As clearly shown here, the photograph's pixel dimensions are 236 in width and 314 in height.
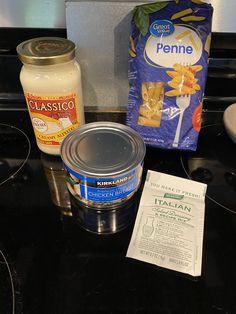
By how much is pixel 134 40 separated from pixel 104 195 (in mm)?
317

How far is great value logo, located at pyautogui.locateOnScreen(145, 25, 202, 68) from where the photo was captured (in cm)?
60

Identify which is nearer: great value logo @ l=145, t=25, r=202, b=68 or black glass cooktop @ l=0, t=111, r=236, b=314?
black glass cooktop @ l=0, t=111, r=236, b=314

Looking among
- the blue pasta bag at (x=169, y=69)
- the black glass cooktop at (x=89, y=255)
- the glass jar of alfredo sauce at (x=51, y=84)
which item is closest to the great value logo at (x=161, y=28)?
the blue pasta bag at (x=169, y=69)

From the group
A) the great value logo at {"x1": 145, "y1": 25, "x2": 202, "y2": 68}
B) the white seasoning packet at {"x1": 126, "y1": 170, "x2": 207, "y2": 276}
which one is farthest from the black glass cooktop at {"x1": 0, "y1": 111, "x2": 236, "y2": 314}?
the great value logo at {"x1": 145, "y1": 25, "x2": 202, "y2": 68}

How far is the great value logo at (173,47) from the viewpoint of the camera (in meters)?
0.60

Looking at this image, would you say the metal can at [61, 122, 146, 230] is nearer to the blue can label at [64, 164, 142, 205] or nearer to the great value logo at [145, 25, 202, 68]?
the blue can label at [64, 164, 142, 205]

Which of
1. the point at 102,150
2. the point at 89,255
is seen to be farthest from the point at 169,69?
the point at 89,255

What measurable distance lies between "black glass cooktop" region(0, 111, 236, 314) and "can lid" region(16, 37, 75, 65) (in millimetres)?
228

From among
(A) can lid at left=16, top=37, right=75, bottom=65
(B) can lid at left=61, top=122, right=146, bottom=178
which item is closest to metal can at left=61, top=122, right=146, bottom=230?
(B) can lid at left=61, top=122, right=146, bottom=178

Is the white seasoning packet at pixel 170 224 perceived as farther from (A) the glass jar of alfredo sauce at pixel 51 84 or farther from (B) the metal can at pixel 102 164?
(A) the glass jar of alfredo sauce at pixel 51 84

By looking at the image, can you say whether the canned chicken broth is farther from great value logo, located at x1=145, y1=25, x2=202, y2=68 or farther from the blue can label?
great value logo, located at x1=145, y1=25, x2=202, y2=68

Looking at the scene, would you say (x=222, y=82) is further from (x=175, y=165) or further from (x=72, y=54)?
(x=72, y=54)

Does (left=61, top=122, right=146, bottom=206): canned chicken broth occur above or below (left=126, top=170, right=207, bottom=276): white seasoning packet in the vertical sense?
above

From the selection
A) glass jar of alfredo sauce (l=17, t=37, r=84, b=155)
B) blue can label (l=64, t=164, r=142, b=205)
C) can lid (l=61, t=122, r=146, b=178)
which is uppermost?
glass jar of alfredo sauce (l=17, t=37, r=84, b=155)
